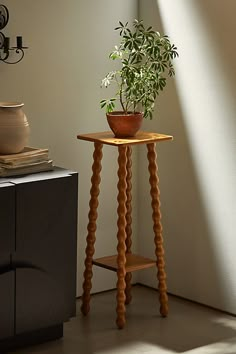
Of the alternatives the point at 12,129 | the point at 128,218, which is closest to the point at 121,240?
the point at 128,218

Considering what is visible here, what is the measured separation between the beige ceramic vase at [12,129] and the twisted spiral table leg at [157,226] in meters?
0.71

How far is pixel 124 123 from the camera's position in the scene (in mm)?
4383

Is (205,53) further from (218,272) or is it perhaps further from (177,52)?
(218,272)

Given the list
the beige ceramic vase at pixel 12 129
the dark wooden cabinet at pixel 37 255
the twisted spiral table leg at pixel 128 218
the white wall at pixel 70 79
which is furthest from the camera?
the twisted spiral table leg at pixel 128 218

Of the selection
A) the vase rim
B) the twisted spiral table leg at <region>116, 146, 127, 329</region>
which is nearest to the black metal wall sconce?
the vase rim

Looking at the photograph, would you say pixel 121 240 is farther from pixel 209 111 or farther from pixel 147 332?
pixel 209 111

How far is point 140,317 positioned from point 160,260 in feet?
1.03

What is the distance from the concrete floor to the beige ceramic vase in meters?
0.94

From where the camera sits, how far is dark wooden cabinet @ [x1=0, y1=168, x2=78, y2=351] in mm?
3908

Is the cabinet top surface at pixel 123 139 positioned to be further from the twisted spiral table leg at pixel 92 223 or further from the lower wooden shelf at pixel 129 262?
the lower wooden shelf at pixel 129 262

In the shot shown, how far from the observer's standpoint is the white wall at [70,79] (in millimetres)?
4438

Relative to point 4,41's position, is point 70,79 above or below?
below

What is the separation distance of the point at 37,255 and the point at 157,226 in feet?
2.52

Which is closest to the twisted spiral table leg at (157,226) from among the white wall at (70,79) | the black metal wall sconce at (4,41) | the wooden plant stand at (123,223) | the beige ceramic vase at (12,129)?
the wooden plant stand at (123,223)
